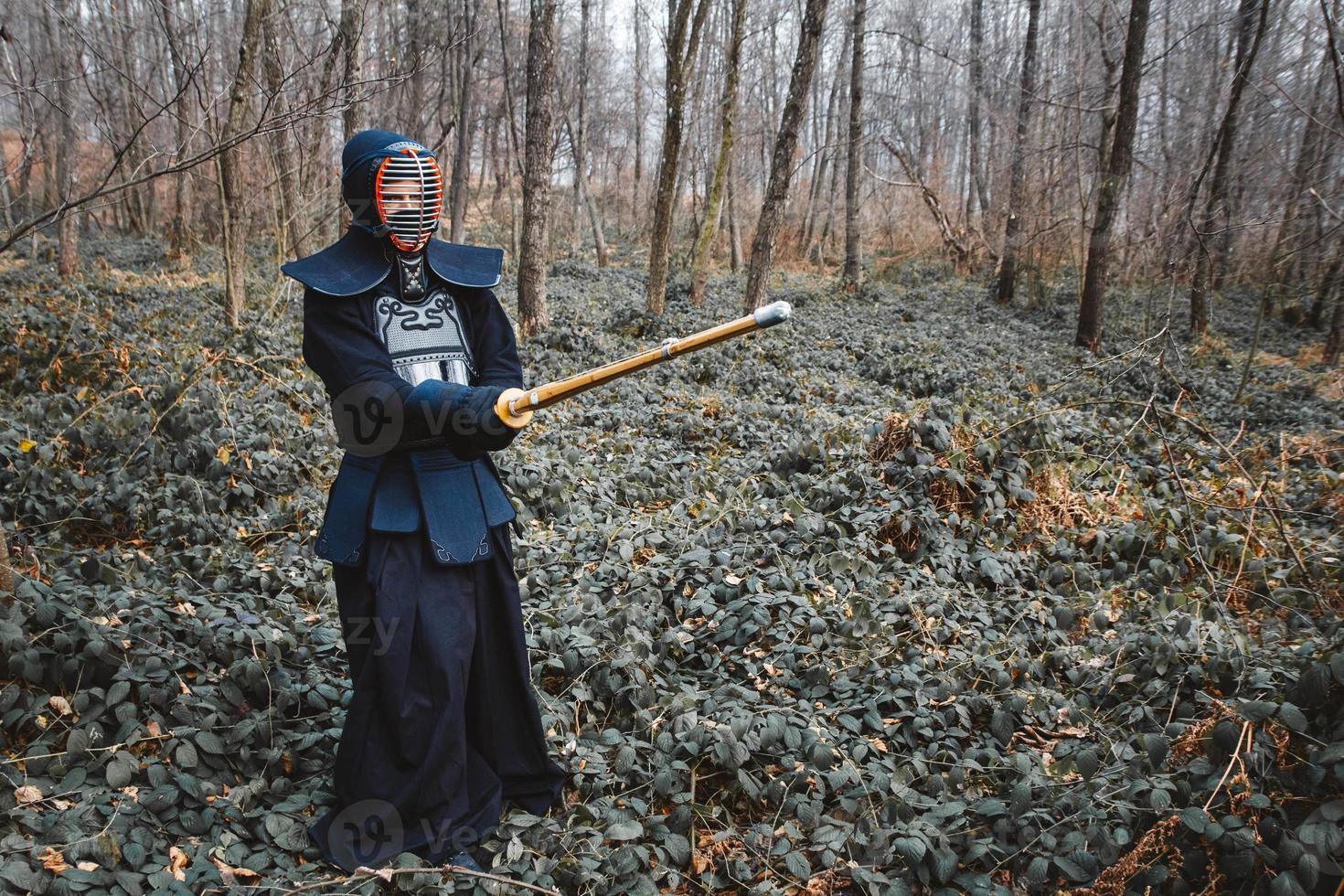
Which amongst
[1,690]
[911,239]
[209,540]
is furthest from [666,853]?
[911,239]

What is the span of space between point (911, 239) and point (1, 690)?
972 inches

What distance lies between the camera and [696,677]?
3.78 m

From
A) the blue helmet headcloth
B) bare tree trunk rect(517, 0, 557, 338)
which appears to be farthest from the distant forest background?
the blue helmet headcloth

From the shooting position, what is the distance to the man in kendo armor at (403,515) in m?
2.44

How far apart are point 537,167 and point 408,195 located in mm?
8439

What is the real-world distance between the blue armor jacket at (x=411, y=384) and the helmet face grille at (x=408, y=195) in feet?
0.39

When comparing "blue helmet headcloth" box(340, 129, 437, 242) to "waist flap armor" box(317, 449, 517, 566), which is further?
"waist flap armor" box(317, 449, 517, 566)

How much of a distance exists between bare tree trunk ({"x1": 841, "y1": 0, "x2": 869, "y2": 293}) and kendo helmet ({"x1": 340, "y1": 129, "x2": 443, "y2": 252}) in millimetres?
16295

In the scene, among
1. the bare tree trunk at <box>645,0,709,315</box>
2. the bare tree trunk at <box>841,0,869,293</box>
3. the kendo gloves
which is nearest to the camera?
the kendo gloves

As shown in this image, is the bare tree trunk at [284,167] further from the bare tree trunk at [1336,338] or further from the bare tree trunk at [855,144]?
the bare tree trunk at [1336,338]

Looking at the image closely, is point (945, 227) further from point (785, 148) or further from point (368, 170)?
point (368, 170)

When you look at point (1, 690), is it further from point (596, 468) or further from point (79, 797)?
point (596, 468)

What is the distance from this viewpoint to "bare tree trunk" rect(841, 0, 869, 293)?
16.8 metres

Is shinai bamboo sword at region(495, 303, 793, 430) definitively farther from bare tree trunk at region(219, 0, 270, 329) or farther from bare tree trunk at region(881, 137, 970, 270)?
bare tree trunk at region(881, 137, 970, 270)
